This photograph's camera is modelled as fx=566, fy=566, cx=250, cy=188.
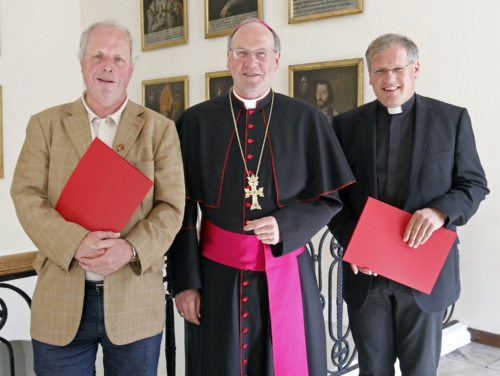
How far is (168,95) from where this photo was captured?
707cm

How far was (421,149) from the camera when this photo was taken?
241cm

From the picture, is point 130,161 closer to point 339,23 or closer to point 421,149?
point 421,149

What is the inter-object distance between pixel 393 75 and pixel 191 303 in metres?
1.26

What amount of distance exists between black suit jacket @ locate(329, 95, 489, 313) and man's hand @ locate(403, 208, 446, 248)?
36 millimetres

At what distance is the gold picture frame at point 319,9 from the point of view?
203 inches

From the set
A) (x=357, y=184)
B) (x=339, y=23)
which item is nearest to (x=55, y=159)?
(x=357, y=184)

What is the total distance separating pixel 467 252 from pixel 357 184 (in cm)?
254

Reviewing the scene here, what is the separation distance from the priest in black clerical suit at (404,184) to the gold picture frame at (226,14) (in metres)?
3.77

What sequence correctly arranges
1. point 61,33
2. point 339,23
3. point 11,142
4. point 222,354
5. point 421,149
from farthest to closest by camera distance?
point 61,33, point 11,142, point 339,23, point 421,149, point 222,354

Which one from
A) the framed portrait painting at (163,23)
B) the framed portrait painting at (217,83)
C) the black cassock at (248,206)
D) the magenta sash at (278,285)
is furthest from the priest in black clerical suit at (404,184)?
the framed portrait painting at (163,23)

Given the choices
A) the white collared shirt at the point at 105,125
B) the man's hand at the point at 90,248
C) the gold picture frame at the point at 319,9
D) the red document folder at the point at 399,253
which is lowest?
the red document folder at the point at 399,253

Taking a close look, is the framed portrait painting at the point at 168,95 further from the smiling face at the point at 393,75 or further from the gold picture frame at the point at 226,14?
the smiling face at the point at 393,75

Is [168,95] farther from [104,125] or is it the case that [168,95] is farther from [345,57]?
[104,125]

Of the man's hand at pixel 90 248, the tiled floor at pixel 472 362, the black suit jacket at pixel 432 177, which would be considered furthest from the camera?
the tiled floor at pixel 472 362
